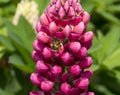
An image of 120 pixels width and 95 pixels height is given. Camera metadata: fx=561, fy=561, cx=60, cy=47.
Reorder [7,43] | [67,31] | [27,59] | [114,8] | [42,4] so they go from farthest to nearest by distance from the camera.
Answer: [114,8], [42,4], [7,43], [27,59], [67,31]

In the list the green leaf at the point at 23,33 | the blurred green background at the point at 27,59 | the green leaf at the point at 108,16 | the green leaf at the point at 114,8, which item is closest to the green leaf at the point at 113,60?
the blurred green background at the point at 27,59

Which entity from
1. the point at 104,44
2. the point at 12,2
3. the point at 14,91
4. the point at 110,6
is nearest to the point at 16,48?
the point at 14,91

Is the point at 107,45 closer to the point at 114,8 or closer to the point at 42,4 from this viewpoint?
the point at 42,4

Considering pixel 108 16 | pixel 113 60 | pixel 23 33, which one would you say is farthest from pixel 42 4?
pixel 108 16

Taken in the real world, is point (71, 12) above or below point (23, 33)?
below

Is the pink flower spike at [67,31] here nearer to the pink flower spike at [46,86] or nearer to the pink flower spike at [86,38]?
the pink flower spike at [86,38]

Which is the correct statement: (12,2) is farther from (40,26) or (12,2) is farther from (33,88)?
(40,26)
